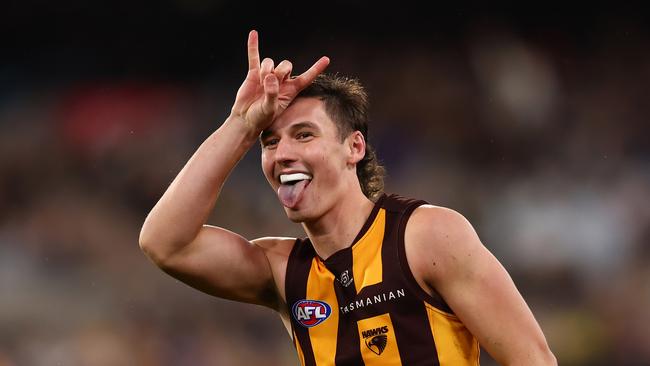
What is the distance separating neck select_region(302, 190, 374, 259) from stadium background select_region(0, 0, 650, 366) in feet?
10.3

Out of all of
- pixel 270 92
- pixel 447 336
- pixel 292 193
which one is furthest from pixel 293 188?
pixel 447 336

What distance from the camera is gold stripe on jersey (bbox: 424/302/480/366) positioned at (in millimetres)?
2936

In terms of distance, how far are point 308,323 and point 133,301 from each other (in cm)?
366

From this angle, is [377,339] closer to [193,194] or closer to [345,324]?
[345,324]

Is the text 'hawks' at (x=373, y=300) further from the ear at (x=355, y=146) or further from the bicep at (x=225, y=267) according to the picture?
the ear at (x=355, y=146)

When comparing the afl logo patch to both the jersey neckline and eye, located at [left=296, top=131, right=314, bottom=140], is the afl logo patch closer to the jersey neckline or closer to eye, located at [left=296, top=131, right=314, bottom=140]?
the jersey neckline

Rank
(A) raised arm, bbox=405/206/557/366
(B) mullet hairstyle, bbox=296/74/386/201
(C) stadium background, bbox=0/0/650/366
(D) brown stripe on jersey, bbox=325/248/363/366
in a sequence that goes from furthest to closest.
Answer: (C) stadium background, bbox=0/0/650/366
(B) mullet hairstyle, bbox=296/74/386/201
(D) brown stripe on jersey, bbox=325/248/363/366
(A) raised arm, bbox=405/206/557/366

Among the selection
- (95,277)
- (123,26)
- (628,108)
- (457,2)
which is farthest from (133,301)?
(628,108)

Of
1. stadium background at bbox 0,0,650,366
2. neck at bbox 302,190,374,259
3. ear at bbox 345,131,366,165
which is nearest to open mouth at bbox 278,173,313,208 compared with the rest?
neck at bbox 302,190,374,259

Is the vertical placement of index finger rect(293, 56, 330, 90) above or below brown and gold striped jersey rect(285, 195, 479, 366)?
above

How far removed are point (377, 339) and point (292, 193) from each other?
0.55m

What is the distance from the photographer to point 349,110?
10.9 feet

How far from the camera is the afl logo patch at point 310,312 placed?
10.3 ft

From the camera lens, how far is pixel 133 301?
6.59m
